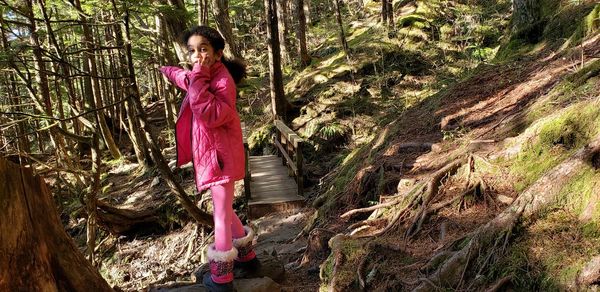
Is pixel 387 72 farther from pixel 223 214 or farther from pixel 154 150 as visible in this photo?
pixel 223 214

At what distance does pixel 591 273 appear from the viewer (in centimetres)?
226

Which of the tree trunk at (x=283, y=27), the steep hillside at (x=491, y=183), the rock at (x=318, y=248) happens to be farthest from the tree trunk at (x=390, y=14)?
the rock at (x=318, y=248)

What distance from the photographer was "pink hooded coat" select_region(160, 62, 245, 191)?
3359 millimetres

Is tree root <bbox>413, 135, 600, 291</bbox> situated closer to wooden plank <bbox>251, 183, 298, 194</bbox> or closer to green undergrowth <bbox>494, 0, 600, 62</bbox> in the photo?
green undergrowth <bbox>494, 0, 600, 62</bbox>

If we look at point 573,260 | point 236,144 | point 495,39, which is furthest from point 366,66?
point 573,260

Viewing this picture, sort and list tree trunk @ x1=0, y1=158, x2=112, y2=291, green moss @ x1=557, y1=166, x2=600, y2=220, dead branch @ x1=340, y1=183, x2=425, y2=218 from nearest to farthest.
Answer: tree trunk @ x1=0, y1=158, x2=112, y2=291, green moss @ x1=557, y1=166, x2=600, y2=220, dead branch @ x1=340, y1=183, x2=425, y2=218

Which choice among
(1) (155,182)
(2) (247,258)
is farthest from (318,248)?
(1) (155,182)

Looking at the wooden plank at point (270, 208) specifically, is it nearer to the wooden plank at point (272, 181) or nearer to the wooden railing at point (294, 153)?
the wooden railing at point (294, 153)

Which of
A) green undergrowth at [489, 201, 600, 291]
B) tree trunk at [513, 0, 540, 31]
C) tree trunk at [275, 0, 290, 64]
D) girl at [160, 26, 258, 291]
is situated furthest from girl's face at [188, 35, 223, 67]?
tree trunk at [275, 0, 290, 64]

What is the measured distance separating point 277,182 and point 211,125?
658cm

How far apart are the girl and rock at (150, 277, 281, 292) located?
0.73ft

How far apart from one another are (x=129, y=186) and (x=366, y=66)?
27.4 ft

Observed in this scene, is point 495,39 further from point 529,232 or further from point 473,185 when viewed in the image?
point 529,232

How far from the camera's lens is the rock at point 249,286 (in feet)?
12.7
